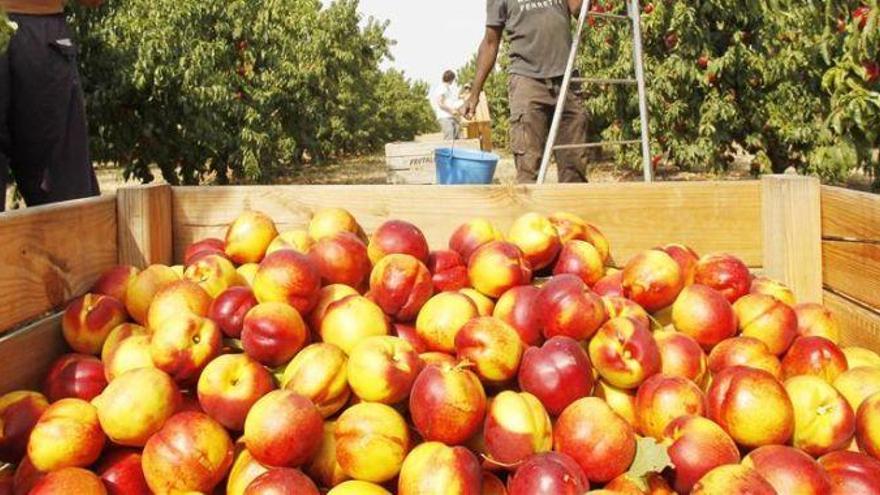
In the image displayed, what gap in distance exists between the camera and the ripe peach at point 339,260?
6.06 ft

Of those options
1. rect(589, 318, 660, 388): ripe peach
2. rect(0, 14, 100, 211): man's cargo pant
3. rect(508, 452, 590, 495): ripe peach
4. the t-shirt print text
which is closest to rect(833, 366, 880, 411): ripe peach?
rect(589, 318, 660, 388): ripe peach

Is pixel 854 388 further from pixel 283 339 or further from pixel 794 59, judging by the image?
pixel 794 59

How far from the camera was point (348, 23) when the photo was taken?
2236cm

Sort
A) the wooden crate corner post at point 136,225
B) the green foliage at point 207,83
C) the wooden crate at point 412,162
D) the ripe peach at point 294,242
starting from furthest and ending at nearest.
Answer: the wooden crate at point 412,162 < the green foliage at point 207,83 < the wooden crate corner post at point 136,225 < the ripe peach at point 294,242

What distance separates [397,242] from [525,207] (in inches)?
18.2

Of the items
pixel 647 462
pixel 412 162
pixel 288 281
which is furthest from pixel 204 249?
pixel 412 162

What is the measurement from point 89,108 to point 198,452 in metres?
9.91

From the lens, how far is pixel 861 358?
5.51ft

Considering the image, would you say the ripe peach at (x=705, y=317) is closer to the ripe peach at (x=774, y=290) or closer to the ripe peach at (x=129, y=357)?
the ripe peach at (x=774, y=290)

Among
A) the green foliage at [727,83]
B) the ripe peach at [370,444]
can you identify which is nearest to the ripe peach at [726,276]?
the ripe peach at [370,444]

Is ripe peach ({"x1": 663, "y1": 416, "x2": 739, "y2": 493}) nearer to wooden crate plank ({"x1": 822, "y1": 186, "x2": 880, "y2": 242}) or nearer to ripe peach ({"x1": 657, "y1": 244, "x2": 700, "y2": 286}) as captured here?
ripe peach ({"x1": 657, "y1": 244, "x2": 700, "y2": 286})

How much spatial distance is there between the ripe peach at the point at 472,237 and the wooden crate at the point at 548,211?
0.12m

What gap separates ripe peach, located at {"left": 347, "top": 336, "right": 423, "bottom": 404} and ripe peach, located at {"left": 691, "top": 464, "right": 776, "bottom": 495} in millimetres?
550

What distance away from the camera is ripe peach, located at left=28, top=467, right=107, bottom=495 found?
130 centimetres
